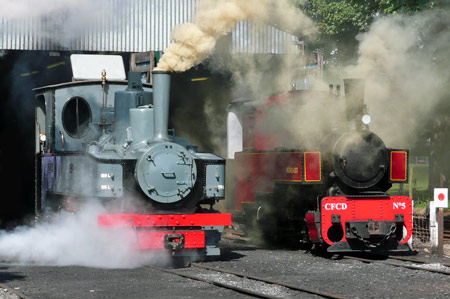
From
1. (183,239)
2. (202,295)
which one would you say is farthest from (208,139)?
(202,295)

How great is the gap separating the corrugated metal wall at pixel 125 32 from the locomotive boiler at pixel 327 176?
5947 millimetres

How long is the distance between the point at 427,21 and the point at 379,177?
516cm

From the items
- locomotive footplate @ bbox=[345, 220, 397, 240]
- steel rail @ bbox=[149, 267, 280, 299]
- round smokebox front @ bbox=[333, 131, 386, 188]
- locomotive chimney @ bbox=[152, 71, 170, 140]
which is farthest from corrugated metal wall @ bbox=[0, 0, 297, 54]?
steel rail @ bbox=[149, 267, 280, 299]

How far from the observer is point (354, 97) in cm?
1099

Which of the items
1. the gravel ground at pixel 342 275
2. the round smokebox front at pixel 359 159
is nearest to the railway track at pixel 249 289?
the gravel ground at pixel 342 275

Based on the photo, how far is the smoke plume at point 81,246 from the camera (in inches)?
394

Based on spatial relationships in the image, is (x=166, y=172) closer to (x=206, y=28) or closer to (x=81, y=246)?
(x=81, y=246)

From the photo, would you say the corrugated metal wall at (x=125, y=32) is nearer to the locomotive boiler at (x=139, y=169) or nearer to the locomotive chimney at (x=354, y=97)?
the locomotive boiler at (x=139, y=169)

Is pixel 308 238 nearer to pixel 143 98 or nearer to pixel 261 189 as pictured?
pixel 261 189

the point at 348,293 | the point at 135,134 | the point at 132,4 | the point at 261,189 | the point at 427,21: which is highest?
the point at 132,4

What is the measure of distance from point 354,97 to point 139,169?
3.52m

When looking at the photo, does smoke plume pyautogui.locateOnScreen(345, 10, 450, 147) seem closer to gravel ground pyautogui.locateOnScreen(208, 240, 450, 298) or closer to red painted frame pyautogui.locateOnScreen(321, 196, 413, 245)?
red painted frame pyautogui.locateOnScreen(321, 196, 413, 245)

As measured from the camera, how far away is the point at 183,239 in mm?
10062

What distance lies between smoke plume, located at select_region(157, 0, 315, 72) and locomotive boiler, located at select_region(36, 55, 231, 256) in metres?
0.66
